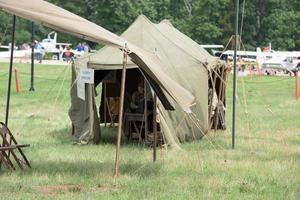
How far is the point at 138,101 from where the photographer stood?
47.0 ft

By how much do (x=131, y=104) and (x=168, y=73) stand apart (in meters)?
1.14

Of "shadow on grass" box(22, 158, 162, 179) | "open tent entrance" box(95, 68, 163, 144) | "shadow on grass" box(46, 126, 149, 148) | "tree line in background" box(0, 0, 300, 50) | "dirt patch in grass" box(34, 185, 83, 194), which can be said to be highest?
"tree line in background" box(0, 0, 300, 50)

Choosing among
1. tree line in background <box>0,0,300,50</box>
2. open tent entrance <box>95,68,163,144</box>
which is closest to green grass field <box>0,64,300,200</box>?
open tent entrance <box>95,68,163,144</box>

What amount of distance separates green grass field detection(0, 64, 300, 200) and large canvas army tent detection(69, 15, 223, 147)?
0.36 metres

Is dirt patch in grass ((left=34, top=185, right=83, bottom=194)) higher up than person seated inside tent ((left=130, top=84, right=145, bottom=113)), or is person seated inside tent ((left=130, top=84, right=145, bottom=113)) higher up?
person seated inside tent ((left=130, top=84, right=145, bottom=113))

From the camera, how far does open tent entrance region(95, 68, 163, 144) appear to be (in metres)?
13.6

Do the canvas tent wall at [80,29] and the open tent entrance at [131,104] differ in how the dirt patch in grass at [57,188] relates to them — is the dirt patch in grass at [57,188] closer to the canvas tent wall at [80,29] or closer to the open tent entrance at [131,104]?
the canvas tent wall at [80,29]

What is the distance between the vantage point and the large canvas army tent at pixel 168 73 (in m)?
13.3

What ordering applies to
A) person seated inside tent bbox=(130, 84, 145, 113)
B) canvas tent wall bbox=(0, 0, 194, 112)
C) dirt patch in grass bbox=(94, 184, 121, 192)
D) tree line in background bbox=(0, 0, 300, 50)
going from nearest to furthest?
1. dirt patch in grass bbox=(94, 184, 121, 192)
2. canvas tent wall bbox=(0, 0, 194, 112)
3. person seated inside tent bbox=(130, 84, 145, 113)
4. tree line in background bbox=(0, 0, 300, 50)

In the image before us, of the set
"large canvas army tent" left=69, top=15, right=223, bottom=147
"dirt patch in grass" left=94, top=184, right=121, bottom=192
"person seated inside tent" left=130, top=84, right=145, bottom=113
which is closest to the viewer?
"dirt patch in grass" left=94, top=184, right=121, bottom=192

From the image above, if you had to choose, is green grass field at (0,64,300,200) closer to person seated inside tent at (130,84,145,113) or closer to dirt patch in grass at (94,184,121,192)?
dirt patch in grass at (94,184,121,192)

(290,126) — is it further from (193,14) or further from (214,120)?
(193,14)

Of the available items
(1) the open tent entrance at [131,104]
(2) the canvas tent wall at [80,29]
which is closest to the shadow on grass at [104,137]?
(1) the open tent entrance at [131,104]

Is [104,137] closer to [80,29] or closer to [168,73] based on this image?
[168,73]
